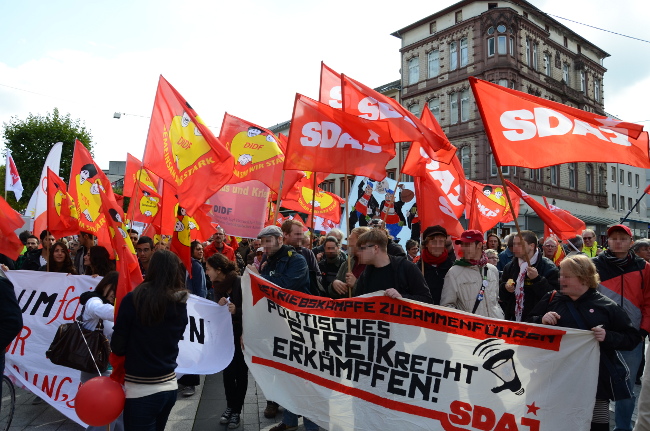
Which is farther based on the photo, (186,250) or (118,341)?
(186,250)

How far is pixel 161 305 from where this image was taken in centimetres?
346

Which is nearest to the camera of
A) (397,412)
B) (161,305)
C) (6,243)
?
(161,305)

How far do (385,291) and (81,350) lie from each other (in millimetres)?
2374

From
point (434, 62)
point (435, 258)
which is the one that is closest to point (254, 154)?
point (435, 258)

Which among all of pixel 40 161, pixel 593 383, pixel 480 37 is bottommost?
pixel 593 383

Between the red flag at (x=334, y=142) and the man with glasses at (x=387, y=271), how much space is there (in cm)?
193

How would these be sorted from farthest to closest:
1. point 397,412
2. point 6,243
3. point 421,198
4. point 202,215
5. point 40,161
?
point 40,161 → point 202,215 → point 421,198 → point 6,243 → point 397,412

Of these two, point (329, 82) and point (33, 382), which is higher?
point (329, 82)

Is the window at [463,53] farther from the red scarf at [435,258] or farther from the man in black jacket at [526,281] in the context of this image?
the red scarf at [435,258]

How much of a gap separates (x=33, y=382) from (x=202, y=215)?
3624mm

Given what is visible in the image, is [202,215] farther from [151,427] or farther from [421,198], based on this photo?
[151,427]

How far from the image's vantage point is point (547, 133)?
15.6 ft

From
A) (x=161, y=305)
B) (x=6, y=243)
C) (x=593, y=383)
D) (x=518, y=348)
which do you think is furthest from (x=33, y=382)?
(x=593, y=383)

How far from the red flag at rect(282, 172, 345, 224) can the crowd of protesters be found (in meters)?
4.81
